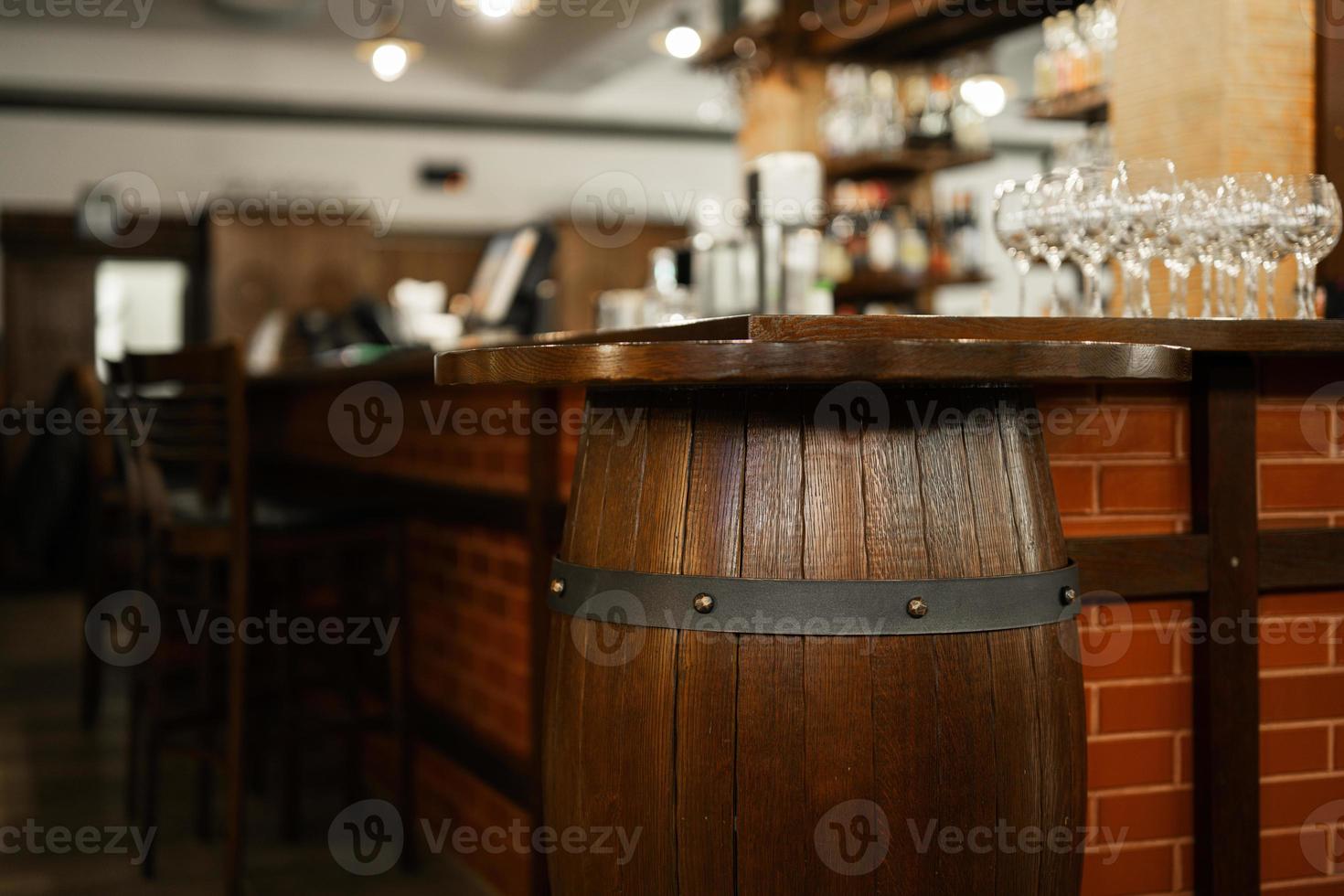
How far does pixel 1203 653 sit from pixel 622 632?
93 cm

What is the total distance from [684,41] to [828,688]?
499 cm

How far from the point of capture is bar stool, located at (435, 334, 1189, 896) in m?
1.21

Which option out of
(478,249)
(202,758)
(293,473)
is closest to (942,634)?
(202,758)

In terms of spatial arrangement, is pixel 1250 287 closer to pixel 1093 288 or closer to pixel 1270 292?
pixel 1093 288

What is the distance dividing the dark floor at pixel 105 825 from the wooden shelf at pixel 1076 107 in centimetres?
351

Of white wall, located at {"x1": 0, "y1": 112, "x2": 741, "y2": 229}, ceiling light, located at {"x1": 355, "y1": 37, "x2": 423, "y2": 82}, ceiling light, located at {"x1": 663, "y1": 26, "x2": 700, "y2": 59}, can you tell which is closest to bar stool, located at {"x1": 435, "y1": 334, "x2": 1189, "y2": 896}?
ceiling light, located at {"x1": 663, "y1": 26, "x2": 700, "y2": 59}

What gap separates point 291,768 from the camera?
294cm

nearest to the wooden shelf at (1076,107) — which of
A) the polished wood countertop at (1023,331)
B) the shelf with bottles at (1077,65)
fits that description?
the shelf with bottles at (1077,65)

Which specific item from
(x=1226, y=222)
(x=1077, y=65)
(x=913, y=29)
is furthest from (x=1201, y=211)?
(x=913, y=29)

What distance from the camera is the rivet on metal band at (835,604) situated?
1.23m

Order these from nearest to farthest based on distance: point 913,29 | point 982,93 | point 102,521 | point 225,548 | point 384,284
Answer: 1. point 225,548
2. point 102,521
3. point 913,29
4. point 982,93
5. point 384,284

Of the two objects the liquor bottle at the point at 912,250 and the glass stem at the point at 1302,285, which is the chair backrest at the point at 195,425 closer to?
the glass stem at the point at 1302,285

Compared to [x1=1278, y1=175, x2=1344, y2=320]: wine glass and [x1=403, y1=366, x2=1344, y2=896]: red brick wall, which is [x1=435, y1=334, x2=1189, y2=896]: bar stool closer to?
[x1=403, y1=366, x2=1344, y2=896]: red brick wall

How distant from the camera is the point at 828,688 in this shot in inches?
48.0
